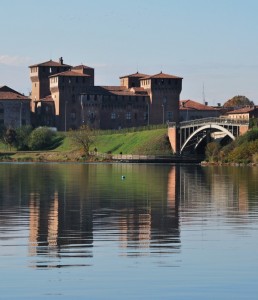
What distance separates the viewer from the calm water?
23.6 metres

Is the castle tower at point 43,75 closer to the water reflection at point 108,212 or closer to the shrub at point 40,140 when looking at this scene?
the shrub at point 40,140

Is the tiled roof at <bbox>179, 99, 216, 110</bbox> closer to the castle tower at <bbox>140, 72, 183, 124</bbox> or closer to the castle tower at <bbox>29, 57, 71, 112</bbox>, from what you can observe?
the castle tower at <bbox>140, 72, 183, 124</bbox>

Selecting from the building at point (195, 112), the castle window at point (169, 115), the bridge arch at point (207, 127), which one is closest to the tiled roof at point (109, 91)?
the castle window at point (169, 115)

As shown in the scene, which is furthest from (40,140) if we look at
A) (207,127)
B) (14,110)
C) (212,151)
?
(212,151)

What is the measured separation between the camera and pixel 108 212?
42.8m

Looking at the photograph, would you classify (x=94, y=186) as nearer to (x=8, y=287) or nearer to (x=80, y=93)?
(x=8, y=287)

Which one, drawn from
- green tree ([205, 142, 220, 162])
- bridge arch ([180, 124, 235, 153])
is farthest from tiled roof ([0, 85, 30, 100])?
green tree ([205, 142, 220, 162])

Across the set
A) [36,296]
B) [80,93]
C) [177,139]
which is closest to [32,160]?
[177,139]

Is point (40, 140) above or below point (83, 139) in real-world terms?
above

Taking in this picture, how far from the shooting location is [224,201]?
50188 millimetres

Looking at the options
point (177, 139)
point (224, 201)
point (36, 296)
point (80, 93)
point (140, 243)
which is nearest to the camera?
point (36, 296)

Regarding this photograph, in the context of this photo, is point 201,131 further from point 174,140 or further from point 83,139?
point 83,139

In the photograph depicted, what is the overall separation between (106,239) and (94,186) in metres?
32.7

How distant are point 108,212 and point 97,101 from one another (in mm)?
132509
